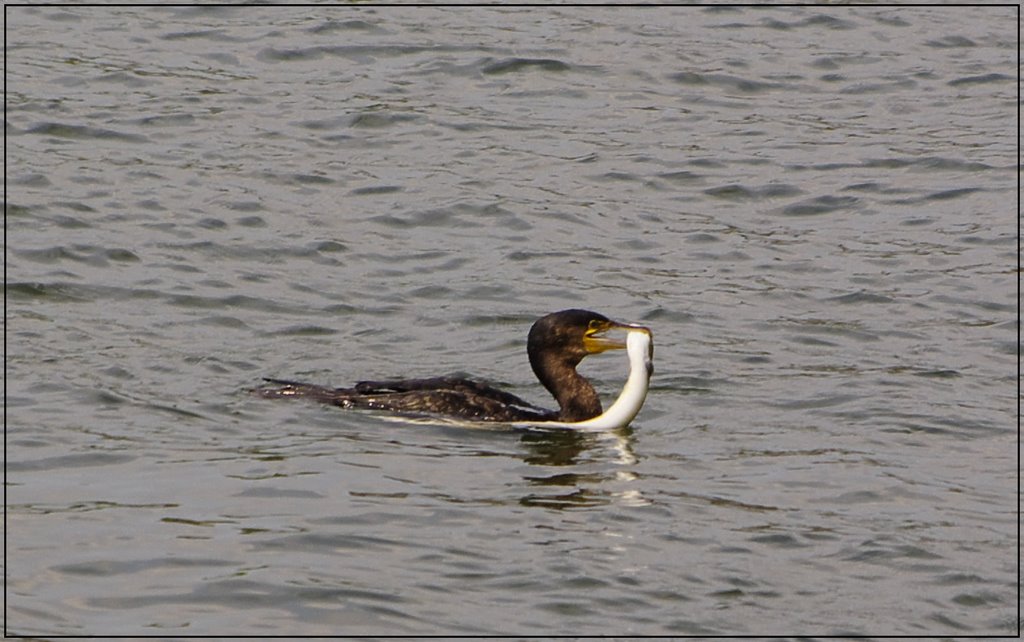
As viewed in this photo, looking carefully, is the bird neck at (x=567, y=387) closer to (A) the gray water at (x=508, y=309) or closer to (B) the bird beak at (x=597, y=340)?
(B) the bird beak at (x=597, y=340)

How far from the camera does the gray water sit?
919 centimetres

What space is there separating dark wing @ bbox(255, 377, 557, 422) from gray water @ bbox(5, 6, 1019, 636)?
163 millimetres

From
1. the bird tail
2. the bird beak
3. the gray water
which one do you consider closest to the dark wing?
the bird tail

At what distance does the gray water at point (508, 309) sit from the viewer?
919 centimetres

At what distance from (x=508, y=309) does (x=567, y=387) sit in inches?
86.8

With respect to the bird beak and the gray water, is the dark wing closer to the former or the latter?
the gray water

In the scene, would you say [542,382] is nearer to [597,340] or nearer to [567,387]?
[567,387]

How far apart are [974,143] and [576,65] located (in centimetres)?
422

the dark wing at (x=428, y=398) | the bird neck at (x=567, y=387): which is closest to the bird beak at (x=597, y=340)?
the bird neck at (x=567, y=387)

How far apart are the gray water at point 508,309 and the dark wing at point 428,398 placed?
16cm

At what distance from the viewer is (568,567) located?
30.6ft

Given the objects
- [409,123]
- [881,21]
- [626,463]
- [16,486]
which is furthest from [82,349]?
[881,21]

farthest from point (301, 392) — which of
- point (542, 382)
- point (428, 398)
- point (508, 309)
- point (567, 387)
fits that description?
point (508, 309)

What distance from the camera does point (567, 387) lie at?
12641mm
